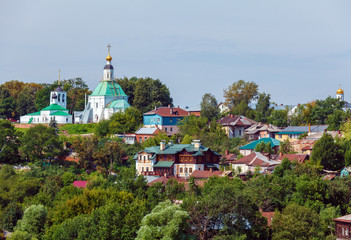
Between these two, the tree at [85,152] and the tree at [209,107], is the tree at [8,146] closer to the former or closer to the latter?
the tree at [85,152]

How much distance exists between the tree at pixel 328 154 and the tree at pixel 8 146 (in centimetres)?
2724

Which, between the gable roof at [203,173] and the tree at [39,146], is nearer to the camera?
the gable roof at [203,173]

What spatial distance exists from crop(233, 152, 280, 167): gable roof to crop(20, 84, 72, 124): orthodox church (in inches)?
1120

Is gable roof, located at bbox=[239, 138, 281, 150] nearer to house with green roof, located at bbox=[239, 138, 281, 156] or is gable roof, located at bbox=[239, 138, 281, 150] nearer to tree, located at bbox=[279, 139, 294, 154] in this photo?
house with green roof, located at bbox=[239, 138, 281, 156]

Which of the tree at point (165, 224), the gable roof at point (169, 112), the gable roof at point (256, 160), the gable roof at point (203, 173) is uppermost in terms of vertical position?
the gable roof at point (169, 112)

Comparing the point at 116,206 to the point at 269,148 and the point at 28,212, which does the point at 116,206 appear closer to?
the point at 28,212

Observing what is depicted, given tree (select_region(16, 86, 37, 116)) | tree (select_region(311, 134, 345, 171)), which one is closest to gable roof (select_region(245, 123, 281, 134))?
tree (select_region(311, 134, 345, 171))

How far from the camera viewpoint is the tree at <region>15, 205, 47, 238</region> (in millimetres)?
40812

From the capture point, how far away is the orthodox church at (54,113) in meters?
74.2

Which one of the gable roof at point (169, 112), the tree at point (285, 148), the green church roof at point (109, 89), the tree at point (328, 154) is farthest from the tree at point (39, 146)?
the tree at point (328, 154)

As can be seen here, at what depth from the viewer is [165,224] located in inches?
1363

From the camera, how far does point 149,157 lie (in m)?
54.4

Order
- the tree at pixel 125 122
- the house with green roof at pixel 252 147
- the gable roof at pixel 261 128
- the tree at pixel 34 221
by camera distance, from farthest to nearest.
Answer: the tree at pixel 125 122
the gable roof at pixel 261 128
the house with green roof at pixel 252 147
the tree at pixel 34 221

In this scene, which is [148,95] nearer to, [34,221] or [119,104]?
[119,104]
